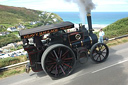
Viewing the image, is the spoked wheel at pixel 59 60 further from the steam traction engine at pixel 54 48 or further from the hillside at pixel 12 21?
the hillside at pixel 12 21

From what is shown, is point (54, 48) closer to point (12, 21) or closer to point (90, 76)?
point (90, 76)

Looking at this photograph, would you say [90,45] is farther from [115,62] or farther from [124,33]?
[124,33]

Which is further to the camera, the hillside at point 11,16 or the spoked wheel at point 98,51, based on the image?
A: the hillside at point 11,16

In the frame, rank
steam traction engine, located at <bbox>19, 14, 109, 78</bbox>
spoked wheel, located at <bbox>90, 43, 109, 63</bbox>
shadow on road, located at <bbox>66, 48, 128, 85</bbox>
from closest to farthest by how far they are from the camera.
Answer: shadow on road, located at <bbox>66, 48, 128, 85</bbox> → steam traction engine, located at <bbox>19, 14, 109, 78</bbox> → spoked wheel, located at <bbox>90, 43, 109, 63</bbox>

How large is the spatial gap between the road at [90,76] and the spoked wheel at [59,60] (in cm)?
31

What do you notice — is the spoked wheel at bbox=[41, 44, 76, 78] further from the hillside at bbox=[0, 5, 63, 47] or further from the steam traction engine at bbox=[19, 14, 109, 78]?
the hillside at bbox=[0, 5, 63, 47]

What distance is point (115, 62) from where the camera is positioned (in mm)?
6039

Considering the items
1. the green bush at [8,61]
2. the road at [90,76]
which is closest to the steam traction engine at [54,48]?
the road at [90,76]

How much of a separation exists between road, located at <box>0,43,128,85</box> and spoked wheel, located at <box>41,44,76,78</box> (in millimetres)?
306

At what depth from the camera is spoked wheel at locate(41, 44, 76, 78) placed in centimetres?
477

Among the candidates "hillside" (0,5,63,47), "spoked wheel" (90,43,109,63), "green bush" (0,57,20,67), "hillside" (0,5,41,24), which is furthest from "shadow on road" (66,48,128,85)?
"hillside" (0,5,41,24)

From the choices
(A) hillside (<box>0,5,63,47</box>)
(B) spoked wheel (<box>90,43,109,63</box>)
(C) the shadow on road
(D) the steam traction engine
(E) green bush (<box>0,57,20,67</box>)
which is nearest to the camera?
(C) the shadow on road

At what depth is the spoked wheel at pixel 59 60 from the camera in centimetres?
477

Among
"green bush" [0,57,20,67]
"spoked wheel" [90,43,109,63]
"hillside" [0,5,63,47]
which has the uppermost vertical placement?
"hillside" [0,5,63,47]
